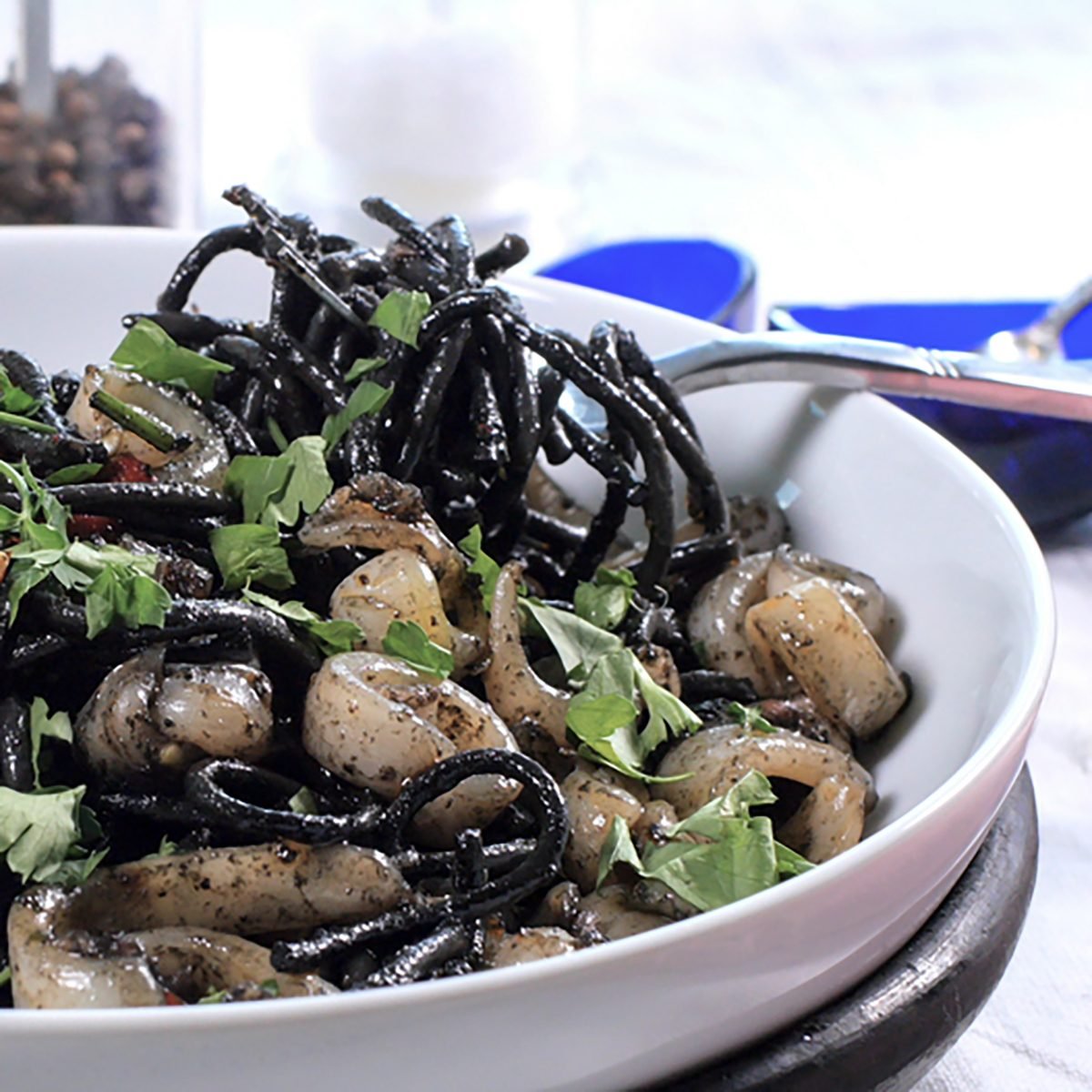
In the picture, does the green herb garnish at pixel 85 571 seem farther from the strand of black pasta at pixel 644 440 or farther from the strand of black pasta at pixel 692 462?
the strand of black pasta at pixel 692 462

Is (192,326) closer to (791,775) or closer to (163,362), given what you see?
(163,362)

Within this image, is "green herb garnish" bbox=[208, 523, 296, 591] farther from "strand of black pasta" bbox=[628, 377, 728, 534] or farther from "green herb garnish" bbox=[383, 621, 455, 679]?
"strand of black pasta" bbox=[628, 377, 728, 534]

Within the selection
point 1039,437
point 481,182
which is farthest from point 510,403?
point 481,182

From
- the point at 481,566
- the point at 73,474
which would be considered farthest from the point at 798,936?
the point at 73,474

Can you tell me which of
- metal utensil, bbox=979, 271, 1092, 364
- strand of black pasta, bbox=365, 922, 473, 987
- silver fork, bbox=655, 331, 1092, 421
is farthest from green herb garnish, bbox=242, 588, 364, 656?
metal utensil, bbox=979, 271, 1092, 364

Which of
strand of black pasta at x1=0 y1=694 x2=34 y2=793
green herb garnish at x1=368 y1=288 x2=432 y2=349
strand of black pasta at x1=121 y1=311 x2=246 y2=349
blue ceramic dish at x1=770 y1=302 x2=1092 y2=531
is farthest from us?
blue ceramic dish at x1=770 y1=302 x2=1092 y2=531

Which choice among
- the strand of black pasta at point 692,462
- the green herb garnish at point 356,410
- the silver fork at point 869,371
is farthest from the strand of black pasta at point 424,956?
the silver fork at point 869,371

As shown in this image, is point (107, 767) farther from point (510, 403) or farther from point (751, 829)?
point (510, 403)
